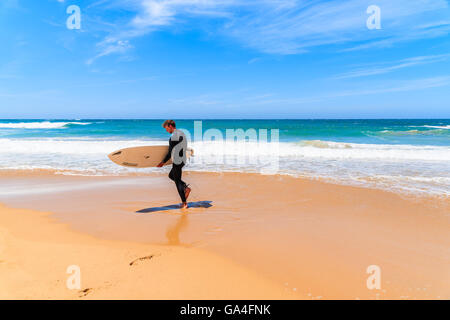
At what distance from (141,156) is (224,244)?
3.78 metres

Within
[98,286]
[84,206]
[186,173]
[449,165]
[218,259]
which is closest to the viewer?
[98,286]

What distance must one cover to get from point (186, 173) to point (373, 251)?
6420 millimetres

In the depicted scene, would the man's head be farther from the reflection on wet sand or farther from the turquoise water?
the turquoise water

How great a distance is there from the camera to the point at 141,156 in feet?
22.2

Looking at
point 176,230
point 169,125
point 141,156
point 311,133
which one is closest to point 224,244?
point 176,230

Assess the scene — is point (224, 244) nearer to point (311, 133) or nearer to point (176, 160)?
point (176, 160)

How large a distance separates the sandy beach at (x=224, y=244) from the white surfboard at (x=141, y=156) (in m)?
0.73

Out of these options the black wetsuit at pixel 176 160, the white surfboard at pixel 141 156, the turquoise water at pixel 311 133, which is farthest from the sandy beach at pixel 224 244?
the turquoise water at pixel 311 133

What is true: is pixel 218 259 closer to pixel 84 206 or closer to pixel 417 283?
pixel 417 283

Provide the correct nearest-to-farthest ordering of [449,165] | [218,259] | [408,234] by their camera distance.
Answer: [218,259], [408,234], [449,165]

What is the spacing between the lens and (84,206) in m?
5.55
